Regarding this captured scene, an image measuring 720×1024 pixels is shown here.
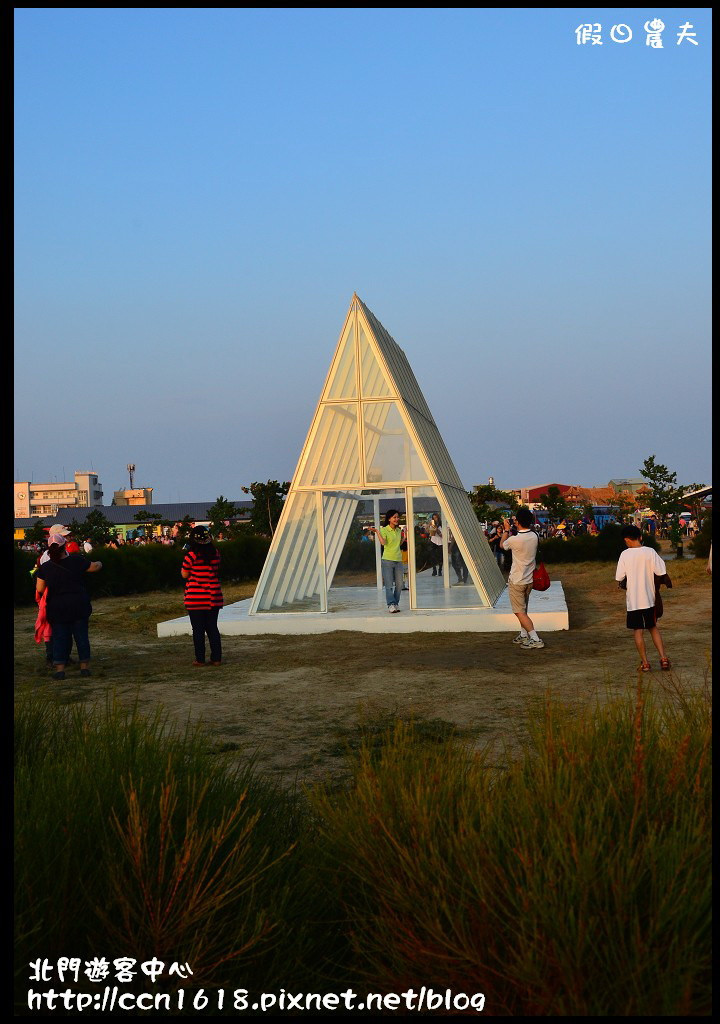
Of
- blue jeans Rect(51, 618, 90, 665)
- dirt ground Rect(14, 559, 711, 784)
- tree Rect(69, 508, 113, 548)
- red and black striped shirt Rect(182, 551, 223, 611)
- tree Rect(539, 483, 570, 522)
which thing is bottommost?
dirt ground Rect(14, 559, 711, 784)

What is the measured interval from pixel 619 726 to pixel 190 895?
196cm

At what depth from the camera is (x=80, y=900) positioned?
322 cm

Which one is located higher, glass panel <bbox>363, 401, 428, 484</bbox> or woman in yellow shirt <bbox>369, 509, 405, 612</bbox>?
glass panel <bbox>363, 401, 428, 484</bbox>

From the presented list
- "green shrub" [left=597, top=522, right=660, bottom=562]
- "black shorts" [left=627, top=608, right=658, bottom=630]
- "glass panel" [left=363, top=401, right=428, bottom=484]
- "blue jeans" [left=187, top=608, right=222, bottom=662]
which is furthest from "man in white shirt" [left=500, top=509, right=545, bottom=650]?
"green shrub" [left=597, top=522, right=660, bottom=562]

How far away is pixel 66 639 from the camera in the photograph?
35.0 feet

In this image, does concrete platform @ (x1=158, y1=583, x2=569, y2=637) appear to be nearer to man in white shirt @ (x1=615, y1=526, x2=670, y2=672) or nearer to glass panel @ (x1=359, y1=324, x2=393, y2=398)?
glass panel @ (x1=359, y1=324, x2=393, y2=398)

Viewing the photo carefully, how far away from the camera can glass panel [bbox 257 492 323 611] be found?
1480cm

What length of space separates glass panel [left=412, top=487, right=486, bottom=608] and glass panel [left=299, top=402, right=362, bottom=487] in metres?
1.34

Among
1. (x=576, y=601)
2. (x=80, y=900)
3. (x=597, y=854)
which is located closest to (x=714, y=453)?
(x=597, y=854)

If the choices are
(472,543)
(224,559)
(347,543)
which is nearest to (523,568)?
(472,543)

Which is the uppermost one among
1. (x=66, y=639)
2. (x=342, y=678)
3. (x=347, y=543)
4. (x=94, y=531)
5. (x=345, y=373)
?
(x=345, y=373)

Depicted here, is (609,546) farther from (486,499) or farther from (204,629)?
(204,629)

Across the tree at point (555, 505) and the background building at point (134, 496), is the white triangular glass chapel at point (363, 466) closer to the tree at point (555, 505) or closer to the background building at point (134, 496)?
the tree at point (555, 505)

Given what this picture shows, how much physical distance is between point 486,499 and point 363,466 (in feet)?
95.8
